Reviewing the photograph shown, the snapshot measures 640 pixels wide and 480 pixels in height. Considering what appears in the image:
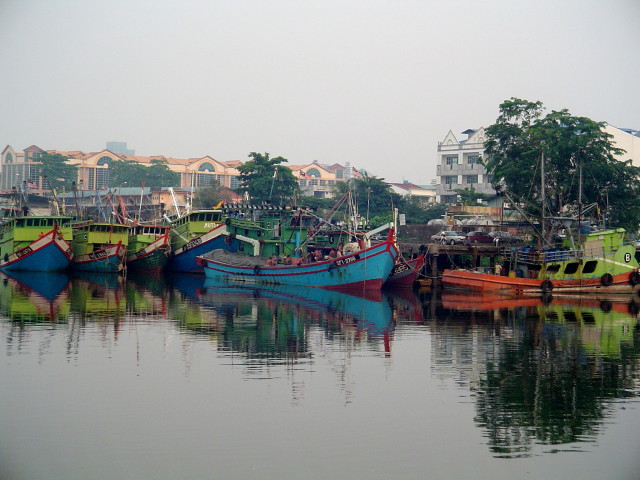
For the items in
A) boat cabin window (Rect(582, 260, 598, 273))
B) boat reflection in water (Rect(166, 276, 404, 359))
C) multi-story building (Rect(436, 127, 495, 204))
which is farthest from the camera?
multi-story building (Rect(436, 127, 495, 204))

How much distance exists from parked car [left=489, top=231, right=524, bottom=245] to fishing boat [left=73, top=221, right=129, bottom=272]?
27612mm

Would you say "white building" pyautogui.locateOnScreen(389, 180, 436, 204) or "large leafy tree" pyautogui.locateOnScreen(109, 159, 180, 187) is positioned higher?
"large leafy tree" pyautogui.locateOnScreen(109, 159, 180, 187)

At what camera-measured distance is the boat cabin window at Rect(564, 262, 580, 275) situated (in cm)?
4962

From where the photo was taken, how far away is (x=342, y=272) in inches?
2025

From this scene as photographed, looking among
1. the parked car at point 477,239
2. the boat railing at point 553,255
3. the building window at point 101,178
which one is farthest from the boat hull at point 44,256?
the building window at point 101,178

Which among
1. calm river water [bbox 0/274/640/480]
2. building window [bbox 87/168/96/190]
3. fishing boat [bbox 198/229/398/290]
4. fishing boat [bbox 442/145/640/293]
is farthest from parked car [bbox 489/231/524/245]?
building window [bbox 87/168/96/190]

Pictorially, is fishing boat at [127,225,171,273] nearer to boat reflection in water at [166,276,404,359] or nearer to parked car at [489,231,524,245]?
boat reflection in water at [166,276,404,359]

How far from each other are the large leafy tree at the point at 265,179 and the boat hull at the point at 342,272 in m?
33.3

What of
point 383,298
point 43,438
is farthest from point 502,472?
point 383,298

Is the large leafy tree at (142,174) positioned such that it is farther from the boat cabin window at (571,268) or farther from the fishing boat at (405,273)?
the boat cabin window at (571,268)

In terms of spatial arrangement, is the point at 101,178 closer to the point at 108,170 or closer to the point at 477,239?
the point at 108,170

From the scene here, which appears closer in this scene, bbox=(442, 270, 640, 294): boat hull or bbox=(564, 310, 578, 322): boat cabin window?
bbox=(564, 310, 578, 322): boat cabin window

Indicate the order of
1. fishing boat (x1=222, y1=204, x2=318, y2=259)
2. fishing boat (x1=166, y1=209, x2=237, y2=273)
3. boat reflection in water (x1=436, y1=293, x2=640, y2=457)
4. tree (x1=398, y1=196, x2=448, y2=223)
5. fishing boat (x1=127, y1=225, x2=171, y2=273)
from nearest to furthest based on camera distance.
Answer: boat reflection in water (x1=436, y1=293, x2=640, y2=457), fishing boat (x1=222, y1=204, x2=318, y2=259), fishing boat (x1=166, y1=209, x2=237, y2=273), fishing boat (x1=127, y1=225, x2=171, y2=273), tree (x1=398, y1=196, x2=448, y2=223)

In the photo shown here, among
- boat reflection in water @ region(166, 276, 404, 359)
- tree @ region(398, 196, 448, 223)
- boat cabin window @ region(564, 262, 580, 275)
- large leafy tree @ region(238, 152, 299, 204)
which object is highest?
large leafy tree @ region(238, 152, 299, 204)
